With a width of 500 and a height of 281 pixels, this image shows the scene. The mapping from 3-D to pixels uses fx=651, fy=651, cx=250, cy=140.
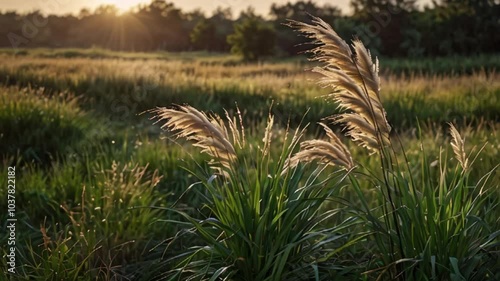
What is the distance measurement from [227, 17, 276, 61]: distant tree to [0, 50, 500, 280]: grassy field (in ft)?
71.6

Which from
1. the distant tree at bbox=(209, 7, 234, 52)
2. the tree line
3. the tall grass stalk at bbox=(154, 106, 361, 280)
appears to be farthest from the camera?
the distant tree at bbox=(209, 7, 234, 52)

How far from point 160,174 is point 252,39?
31.8m

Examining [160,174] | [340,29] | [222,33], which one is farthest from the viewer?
[222,33]

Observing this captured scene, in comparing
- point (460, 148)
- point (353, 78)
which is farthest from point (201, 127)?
point (460, 148)

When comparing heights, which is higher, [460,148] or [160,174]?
[460,148]

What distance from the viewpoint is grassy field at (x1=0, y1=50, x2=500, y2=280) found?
316cm

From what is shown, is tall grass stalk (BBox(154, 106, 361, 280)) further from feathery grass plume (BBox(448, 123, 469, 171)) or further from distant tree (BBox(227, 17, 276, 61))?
distant tree (BBox(227, 17, 276, 61))

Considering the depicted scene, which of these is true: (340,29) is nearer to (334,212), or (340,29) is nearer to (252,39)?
(252,39)

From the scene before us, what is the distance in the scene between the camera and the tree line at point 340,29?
34375 millimetres

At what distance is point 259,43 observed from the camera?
37.7 m

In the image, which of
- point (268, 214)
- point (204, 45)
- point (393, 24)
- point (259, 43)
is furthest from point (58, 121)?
point (204, 45)

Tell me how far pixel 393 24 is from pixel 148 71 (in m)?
26.9

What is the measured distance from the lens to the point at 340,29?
1335 inches

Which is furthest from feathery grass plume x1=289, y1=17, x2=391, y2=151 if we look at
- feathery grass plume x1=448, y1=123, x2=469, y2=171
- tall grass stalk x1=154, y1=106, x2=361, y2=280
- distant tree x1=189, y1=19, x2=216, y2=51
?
distant tree x1=189, y1=19, x2=216, y2=51
